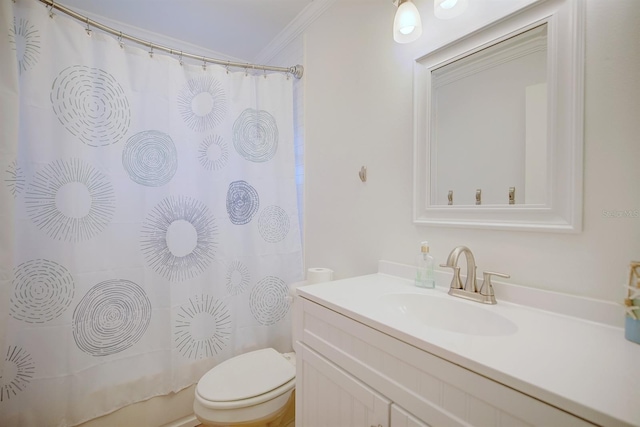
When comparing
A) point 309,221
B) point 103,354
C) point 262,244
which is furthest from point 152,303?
point 309,221

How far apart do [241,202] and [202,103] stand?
0.60 meters

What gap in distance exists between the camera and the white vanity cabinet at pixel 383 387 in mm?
486

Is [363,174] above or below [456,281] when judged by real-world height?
above

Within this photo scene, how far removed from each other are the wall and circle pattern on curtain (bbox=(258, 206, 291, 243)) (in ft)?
0.55

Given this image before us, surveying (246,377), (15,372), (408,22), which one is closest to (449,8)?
(408,22)

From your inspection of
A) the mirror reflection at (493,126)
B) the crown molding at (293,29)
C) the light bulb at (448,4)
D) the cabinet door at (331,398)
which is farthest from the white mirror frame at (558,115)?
the crown molding at (293,29)

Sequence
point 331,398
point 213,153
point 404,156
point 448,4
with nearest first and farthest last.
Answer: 1. point 331,398
2. point 448,4
3. point 404,156
4. point 213,153

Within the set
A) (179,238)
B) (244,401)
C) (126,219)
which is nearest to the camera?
(244,401)

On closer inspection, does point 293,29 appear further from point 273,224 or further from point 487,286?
point 487,286

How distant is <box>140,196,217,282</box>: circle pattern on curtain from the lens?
4.49 feet

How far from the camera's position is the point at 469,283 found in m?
0.90

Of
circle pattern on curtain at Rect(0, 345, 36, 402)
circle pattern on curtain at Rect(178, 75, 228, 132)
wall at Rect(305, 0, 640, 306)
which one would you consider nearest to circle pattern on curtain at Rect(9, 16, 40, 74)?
circle pattern on curtain at Rect(178, 75, 228, 132)

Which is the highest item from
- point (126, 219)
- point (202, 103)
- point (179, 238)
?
point (202, 103)

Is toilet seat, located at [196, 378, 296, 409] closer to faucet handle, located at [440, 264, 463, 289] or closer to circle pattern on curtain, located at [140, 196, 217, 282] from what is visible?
circle pattern on curtain, located at [140, 196, 217, 282]
